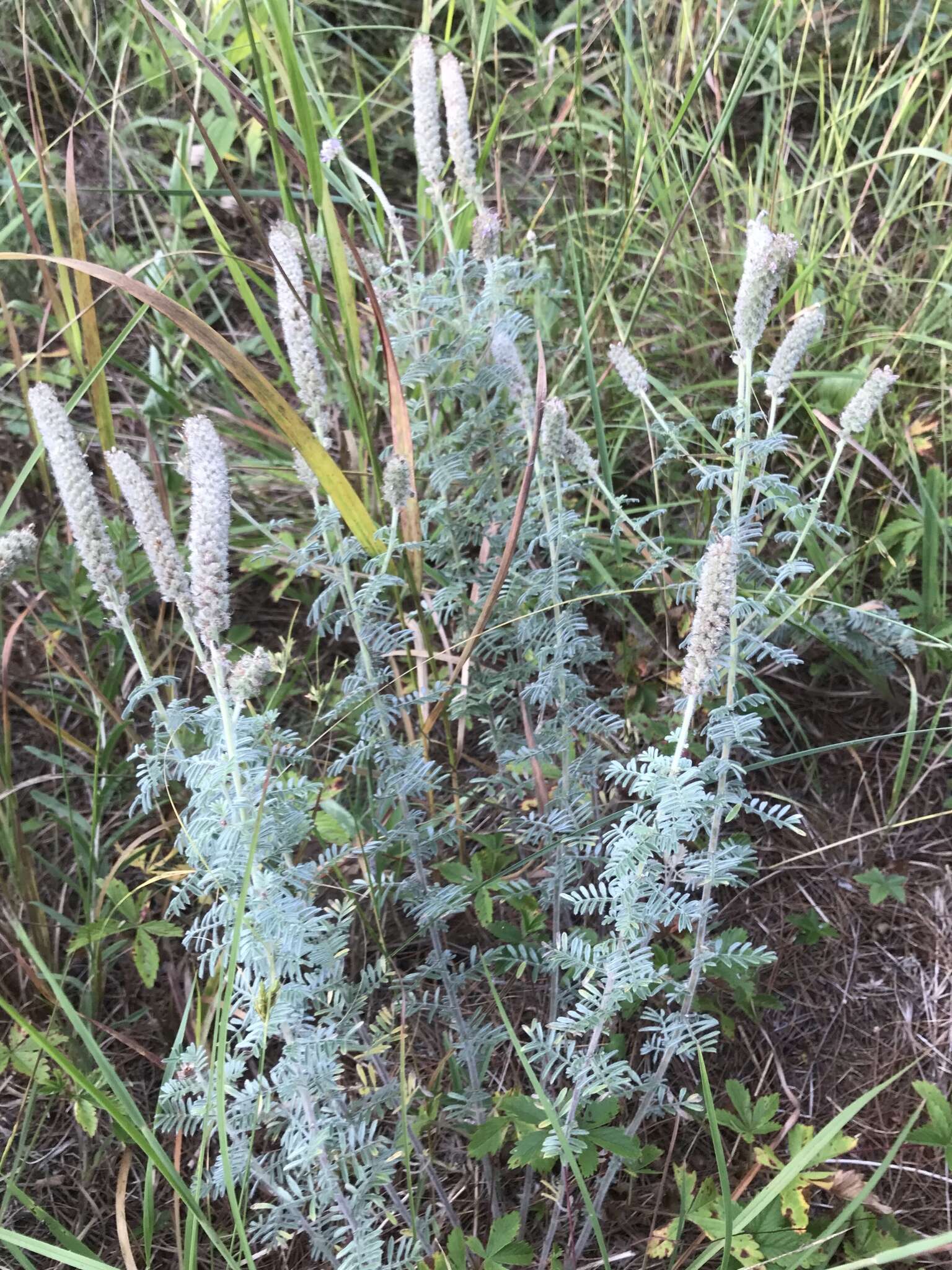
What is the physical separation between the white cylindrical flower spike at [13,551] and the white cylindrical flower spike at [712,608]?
0.87 m

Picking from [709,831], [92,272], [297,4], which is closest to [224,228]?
[297,4]

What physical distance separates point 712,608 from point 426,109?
1.20m

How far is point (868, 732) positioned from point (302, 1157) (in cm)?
152

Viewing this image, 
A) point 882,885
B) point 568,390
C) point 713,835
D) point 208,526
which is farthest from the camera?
point 568,390

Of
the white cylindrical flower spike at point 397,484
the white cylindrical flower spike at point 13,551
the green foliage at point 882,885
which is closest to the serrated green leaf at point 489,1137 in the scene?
the green foliage at point 882,885

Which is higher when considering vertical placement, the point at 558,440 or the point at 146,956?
the point at 558,440

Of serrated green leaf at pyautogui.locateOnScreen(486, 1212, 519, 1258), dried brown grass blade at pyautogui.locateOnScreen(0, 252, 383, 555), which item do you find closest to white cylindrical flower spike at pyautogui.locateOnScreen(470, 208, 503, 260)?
dried brown grass blade at pyautogui.locateOnScreen(0, 252, 383, 555)

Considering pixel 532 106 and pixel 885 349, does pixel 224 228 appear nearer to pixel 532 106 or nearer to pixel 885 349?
pixel 532 106

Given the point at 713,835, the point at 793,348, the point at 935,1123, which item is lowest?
the point at 935,1123

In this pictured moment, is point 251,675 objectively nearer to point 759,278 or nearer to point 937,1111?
point 759,278

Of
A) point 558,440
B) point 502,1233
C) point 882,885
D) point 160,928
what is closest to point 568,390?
point 558,440

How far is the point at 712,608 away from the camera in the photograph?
119 cm

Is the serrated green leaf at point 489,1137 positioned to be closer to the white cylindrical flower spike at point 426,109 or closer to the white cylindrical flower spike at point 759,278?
the white cylindrical flower spike at point 759,278

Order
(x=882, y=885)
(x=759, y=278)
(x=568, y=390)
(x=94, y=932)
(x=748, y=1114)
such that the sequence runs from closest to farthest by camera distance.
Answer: (x=759, y=278)
(x=748, y=1114)
(x=94, y=932)
(x=882, y=885)
(x=568, y=390)
